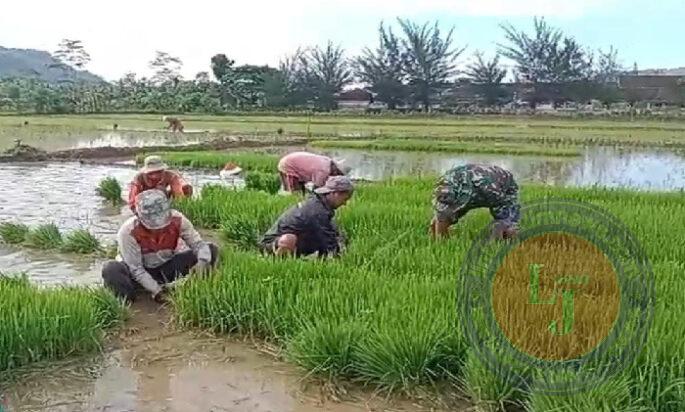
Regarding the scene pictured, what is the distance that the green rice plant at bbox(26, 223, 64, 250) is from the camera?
659 cm

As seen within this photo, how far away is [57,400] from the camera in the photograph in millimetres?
3215

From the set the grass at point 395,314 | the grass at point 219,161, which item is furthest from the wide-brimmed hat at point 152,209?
the grass at point 219,161

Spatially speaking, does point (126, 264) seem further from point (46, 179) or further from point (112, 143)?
point (112, 143)

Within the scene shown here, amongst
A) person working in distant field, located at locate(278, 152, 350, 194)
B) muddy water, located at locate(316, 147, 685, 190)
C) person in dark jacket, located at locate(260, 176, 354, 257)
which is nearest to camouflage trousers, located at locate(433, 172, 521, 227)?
person in dark jacket, located at locate(260, 176, 354, 257)

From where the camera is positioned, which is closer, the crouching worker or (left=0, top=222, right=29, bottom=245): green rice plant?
the crouching worker

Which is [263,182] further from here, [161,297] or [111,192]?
[161,297]

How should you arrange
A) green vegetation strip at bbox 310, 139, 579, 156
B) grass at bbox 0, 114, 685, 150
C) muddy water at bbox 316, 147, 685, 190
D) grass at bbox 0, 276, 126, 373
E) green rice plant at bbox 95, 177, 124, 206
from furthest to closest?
grass at bbox 0, 114, 685, 150, green vegetation strip at bbox 310, 139, 579, 156, muddy water at bbox 316, 147, 685, 190, green rice plant at bbox 95, 177, 124, 206, grass at bbox 0, 276, 126, 373

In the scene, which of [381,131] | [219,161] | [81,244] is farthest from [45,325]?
[381,131]

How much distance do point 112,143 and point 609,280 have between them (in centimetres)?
1824

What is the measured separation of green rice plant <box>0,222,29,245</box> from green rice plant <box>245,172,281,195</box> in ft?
12.1

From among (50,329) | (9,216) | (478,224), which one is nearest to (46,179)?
(9,216)

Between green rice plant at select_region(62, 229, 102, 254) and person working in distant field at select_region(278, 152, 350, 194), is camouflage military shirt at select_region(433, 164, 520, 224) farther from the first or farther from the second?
green rice plant at select_region(62, 229, 102, 254)

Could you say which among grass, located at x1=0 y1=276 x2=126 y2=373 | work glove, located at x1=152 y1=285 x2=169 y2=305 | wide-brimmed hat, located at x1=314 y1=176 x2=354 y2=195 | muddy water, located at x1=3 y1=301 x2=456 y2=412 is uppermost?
wide-brimmed hat, located at x1=314 y1=176 x2=354 y2=195

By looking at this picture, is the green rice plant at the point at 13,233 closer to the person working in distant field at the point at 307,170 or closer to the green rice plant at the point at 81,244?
the green rice plant at the point at 81,244
